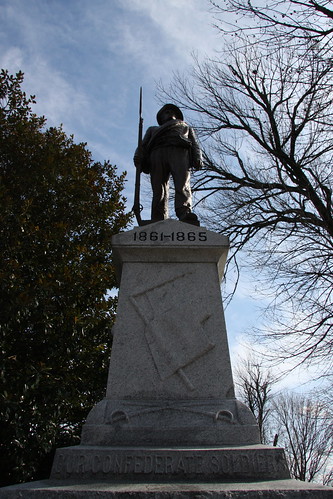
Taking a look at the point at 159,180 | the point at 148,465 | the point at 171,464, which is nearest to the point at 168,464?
the point at 171,464

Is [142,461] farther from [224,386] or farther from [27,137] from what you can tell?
[27,137]

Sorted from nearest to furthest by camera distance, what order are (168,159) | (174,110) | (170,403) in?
1. (170,403)
2. (168,159)
3. (174,110)

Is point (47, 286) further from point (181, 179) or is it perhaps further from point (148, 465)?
point (148, 465)

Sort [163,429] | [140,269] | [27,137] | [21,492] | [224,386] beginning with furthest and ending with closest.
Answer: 1. [27,137]
2. [140,269]
3. [224,386]
4. [163,429]
5. [21,492]

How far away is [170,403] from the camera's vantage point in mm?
3203

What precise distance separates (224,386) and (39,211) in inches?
276

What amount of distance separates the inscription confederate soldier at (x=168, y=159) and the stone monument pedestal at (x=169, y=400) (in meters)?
0.70

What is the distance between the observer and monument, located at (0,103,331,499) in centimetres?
245

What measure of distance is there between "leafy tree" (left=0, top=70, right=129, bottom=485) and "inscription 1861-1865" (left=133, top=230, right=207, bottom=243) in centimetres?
391

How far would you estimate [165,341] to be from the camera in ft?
11.5

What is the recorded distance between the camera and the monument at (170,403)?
8.03 feet

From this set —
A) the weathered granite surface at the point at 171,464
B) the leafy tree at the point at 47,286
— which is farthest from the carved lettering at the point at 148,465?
the leafy tree at the point at 47,286

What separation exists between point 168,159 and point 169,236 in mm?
1196

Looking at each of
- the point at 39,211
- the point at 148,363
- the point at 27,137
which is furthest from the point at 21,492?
the point at 27,137
